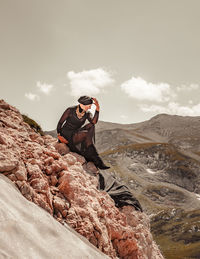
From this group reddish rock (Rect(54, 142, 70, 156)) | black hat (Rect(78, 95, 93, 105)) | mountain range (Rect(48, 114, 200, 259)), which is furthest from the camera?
mountain range (Rect(48, 114, 200, 259))

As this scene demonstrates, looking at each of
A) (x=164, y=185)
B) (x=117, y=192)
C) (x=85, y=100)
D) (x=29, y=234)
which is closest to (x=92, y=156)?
(x=117, y=192)

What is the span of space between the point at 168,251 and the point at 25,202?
3738 centimetres

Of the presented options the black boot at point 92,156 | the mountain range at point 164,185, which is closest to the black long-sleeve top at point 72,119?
the black boot at point 92,156

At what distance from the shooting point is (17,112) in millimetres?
10211

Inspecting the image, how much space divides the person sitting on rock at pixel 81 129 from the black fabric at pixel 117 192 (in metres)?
0.92

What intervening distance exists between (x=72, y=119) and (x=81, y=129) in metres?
0.73

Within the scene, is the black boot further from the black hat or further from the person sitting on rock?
the black hat

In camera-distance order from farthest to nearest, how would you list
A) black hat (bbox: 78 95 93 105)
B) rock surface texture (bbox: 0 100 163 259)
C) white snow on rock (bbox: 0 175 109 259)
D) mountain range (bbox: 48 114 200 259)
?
mountain range (bbox: 48 114 200 259), black hat (bbox: 78 95 93 105), rock surface texture (bbox: 0 100 163 259), white snow on rock (bbox: 0 175 109 259)

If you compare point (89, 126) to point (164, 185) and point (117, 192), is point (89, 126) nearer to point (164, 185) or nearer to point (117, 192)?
point (117, 192)

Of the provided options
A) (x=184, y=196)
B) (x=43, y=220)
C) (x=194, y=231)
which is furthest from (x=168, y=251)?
(x=43, y=220)

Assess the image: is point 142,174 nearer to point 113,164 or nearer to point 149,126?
point 113,164

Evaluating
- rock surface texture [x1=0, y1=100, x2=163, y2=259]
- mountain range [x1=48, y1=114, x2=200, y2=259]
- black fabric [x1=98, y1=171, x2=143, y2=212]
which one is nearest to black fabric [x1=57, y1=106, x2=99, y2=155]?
black fabric [x1=98, y1=171, x2=143, y2=212]

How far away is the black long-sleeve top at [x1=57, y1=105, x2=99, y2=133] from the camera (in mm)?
11616

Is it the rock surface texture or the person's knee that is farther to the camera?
the person's knee
